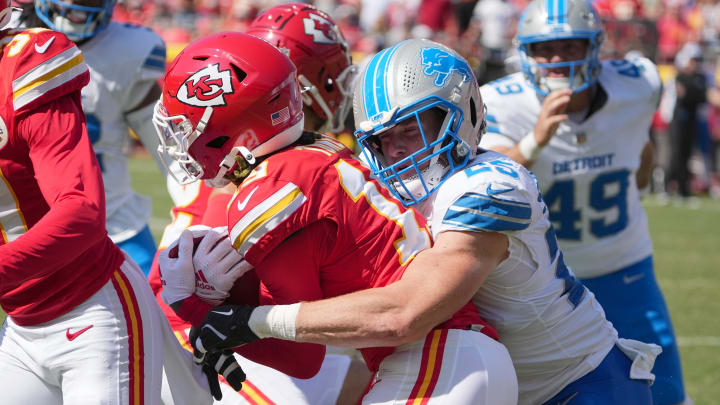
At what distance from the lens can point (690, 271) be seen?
8578 mm

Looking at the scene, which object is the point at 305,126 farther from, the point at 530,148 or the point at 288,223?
the point at 288,223

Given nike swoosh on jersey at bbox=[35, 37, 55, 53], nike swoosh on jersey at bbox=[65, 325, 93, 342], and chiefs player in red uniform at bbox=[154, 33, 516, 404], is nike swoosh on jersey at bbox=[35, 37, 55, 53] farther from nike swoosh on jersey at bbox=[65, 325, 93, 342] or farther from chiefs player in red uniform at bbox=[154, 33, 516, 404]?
nike swoosh on jersey at bbox=[65, 325, 93, 342]

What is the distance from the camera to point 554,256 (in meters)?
2.86

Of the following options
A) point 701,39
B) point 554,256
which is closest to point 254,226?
point 554,256

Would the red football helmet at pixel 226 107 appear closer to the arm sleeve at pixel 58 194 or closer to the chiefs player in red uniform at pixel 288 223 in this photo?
the chiefs player in red uniform at pixel 288 223

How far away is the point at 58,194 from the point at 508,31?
13471 millimetres

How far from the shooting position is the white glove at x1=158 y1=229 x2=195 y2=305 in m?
2.70

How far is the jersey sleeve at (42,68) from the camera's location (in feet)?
8.57

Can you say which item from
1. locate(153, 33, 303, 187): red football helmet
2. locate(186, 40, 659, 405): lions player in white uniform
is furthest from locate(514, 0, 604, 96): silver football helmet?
locate(153, 33, 303, 187): red football helmet

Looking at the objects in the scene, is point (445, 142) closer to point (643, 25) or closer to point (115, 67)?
point (115, 67)

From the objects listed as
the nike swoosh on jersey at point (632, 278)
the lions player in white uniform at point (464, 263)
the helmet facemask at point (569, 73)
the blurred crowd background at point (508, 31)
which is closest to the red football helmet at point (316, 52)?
the helmet facemask at point (569, 73)

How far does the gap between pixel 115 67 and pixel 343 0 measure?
14.3 metres

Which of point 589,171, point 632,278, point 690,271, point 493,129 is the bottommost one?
point 690,271

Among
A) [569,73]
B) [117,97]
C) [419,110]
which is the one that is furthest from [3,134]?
[569,73]
